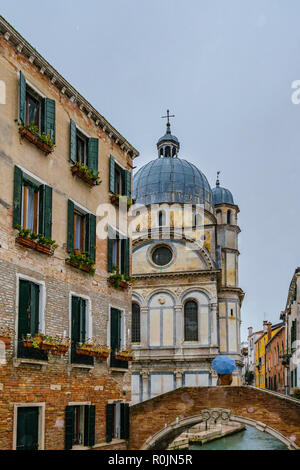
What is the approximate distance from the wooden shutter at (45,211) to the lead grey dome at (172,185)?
30.7m

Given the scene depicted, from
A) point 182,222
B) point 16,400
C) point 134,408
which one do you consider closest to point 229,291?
point 182,222

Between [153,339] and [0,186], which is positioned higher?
[0,186]

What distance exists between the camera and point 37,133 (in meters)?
15.5

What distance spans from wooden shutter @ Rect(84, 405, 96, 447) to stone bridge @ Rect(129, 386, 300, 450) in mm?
3002

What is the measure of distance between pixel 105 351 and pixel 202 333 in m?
21.9

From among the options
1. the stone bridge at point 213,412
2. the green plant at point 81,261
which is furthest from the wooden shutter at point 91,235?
the stone bridge at point 213,412

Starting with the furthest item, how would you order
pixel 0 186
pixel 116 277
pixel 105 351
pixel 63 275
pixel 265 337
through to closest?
pixel 265 337 < pixel 116 277 < pixel 105 351 < pixel 63 275 < pixel 0 186

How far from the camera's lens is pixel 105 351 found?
17.9 metres

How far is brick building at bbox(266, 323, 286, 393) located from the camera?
5256cm

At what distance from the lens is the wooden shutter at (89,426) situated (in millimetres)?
17109

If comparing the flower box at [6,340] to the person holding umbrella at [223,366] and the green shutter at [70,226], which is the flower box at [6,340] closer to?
the green shutter at [70,226]

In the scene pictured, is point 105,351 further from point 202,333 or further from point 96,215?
point 202,333

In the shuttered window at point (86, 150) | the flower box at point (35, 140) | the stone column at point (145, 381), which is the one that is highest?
the shuttered window at point (86, 150)

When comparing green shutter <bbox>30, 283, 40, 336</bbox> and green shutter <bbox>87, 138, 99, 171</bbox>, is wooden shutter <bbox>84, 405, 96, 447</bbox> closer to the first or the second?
green shutter <bbox>30, 283, 40, 336</bbox>
